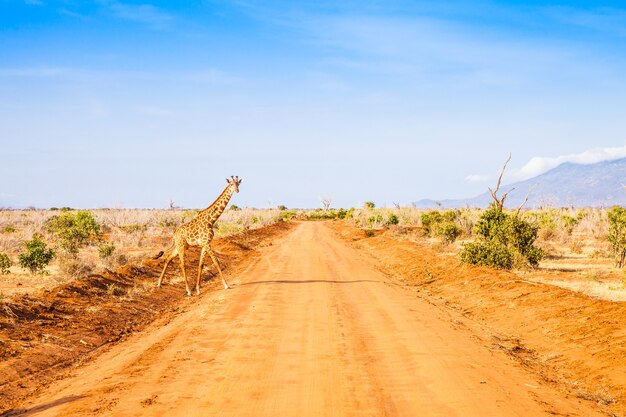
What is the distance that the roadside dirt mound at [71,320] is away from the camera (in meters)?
8.98

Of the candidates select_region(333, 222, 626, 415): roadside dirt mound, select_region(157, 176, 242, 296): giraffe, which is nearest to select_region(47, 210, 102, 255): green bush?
select_region(157, 176, 242, 296): giraffe

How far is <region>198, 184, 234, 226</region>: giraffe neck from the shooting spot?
60.8 ft

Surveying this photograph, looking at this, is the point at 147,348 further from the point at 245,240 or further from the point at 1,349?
the point at 245,240

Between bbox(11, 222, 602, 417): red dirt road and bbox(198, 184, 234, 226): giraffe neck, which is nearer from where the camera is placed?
bbox(11, 222, 602, 417): red dirt road

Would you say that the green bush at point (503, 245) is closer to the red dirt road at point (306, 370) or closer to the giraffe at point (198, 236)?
the red dirt road at point (306, 370)

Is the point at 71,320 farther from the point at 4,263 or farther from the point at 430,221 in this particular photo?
the point at 430,221

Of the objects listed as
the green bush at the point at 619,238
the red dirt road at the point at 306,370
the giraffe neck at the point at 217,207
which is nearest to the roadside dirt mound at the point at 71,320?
the red dirt road at the point at 306,370

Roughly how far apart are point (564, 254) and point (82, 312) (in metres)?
26.8

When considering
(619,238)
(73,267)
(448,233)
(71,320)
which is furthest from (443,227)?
(71,320)

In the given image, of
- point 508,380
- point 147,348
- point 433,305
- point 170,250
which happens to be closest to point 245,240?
point 170,250

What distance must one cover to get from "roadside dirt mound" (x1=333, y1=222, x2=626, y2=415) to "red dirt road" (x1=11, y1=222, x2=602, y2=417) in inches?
27.1

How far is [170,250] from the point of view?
19.1m

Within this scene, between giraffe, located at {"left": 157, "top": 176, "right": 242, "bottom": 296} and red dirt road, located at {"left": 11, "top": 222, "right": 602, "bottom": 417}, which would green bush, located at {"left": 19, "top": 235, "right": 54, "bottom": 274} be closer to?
giraffe, located at {"left": 157, "top": 176, "right": 242, "bottom": 296}

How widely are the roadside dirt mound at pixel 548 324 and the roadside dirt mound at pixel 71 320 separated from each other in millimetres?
7845
